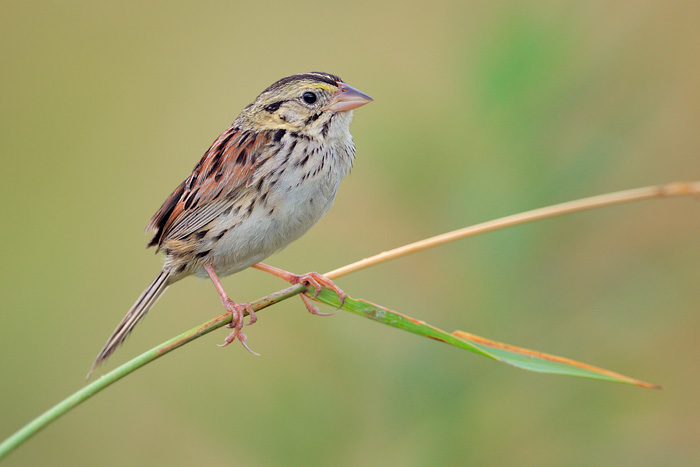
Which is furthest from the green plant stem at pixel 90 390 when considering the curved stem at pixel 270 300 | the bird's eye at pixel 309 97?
the bird's eye at pixel 309 97

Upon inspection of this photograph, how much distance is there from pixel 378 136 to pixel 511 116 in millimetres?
606

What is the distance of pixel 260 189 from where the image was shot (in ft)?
8.89

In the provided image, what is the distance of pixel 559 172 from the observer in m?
2.88

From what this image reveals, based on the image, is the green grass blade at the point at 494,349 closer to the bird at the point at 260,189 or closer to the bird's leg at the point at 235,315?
the bird at the point at 260,189

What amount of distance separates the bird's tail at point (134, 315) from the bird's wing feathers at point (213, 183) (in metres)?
0.21

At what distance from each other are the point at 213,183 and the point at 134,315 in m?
0.63

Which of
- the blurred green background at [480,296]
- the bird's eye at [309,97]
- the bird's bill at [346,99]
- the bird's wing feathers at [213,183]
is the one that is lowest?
the blurred green background at [480,296]

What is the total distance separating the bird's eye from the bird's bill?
0.26 ft

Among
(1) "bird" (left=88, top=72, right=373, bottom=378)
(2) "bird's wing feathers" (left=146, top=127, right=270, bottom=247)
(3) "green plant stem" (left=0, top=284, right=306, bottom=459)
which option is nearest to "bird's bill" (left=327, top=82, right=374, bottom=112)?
(1) "bird" (left=88, top=72, right=373, bottom=378)

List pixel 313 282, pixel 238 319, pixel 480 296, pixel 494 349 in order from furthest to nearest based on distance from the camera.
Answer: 1. pixel 480 296
2. pixel 238 319
3. pixel 313 282
4. pixel 494 349

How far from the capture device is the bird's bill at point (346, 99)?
8.91 ft

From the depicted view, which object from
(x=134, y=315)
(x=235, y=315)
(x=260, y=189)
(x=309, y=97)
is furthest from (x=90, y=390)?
(x=309, y=97)

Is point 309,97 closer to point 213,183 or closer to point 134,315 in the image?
point 213,183

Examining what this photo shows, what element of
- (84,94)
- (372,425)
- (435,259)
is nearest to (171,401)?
(372,425)
